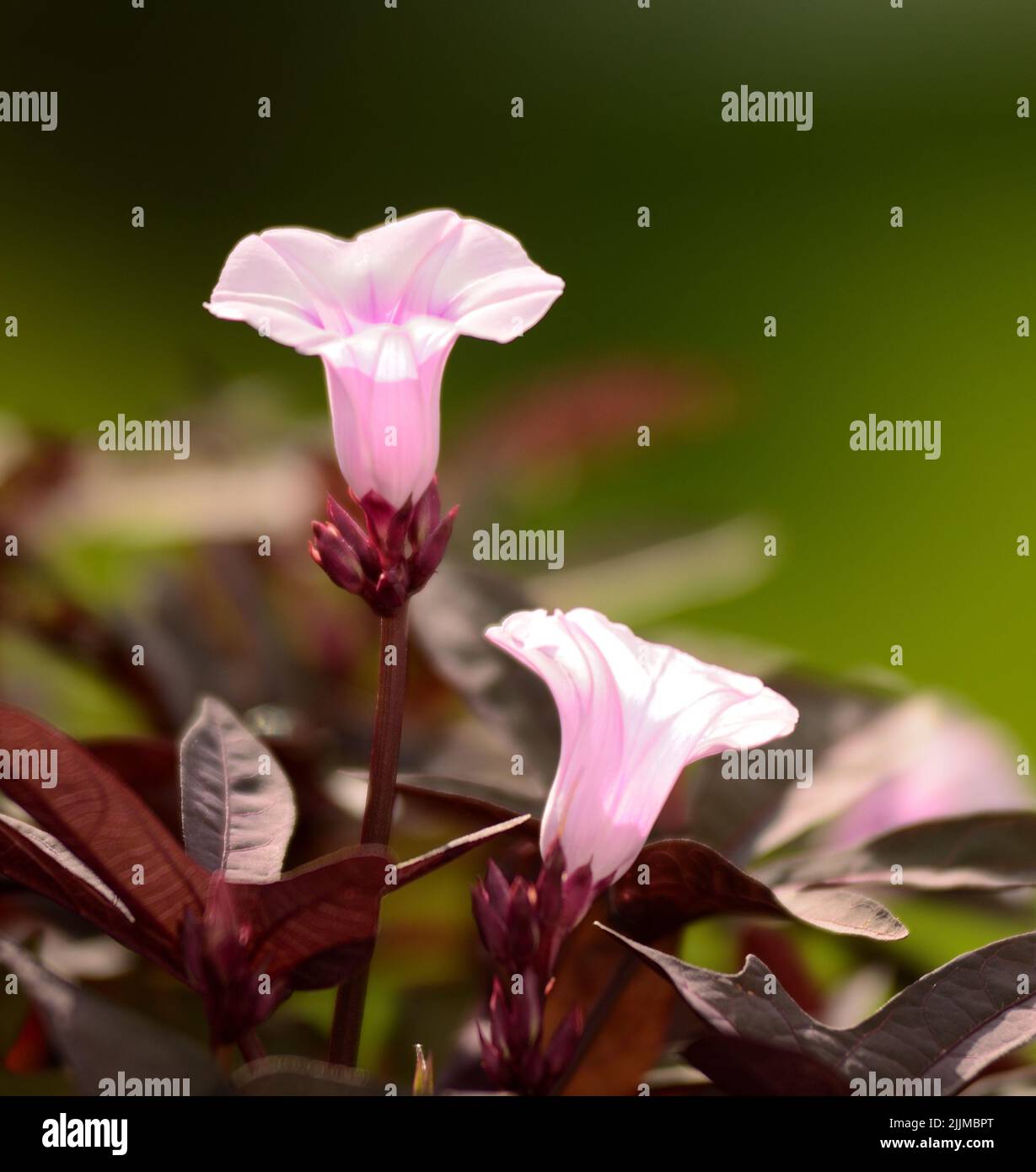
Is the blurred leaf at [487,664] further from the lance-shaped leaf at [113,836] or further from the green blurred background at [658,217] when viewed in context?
the green blurred background at [658,217]

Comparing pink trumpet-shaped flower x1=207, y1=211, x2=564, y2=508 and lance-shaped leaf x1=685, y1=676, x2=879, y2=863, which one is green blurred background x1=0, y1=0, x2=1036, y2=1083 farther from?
pink trumpet-shaped flower x1=207, y1=211, x2=564, y2=508

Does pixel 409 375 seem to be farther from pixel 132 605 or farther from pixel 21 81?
pixel 21 81

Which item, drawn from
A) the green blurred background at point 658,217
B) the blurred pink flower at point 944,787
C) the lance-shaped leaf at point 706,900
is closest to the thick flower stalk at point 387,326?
the lance-shaped leaf at point 706,900

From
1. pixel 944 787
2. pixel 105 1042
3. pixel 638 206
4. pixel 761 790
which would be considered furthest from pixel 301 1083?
pixel 638 206

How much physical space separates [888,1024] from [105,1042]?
7.3 inches

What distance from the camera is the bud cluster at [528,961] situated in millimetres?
314

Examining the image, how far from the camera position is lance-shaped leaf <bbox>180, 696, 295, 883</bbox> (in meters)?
0.32

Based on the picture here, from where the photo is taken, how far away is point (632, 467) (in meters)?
1.95

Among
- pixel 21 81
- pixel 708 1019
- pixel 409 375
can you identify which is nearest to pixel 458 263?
pixel 409 375

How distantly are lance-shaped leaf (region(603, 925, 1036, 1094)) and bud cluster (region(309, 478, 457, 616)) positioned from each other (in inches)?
4.4

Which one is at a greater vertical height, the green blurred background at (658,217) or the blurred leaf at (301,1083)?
the green blurred background at (658,217)

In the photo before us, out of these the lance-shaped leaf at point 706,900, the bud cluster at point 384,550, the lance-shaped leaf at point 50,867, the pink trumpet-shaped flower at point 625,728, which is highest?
the bud cluster at point 384,550

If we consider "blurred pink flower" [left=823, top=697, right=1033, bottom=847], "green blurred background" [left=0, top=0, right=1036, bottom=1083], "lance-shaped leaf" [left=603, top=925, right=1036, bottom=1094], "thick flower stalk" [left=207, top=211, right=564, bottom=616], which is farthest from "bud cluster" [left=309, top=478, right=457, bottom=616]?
"green blurred background" [left=0, top=0, right=1036, bottom=1083]

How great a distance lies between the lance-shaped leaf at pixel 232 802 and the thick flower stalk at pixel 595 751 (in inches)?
2.3
